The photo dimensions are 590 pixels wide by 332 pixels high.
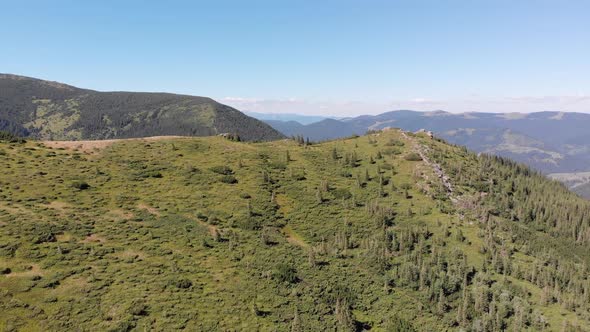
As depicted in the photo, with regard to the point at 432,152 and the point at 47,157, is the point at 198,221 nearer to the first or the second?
the point at 47,157

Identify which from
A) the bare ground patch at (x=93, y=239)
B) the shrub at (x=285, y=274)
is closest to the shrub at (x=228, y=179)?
the bare ground patch at (x=93, y=239)

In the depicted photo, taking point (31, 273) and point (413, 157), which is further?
point (413, 157)

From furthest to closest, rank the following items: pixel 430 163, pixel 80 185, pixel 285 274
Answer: pixel 430 163 → pixel 80 185 → pixel 285 274

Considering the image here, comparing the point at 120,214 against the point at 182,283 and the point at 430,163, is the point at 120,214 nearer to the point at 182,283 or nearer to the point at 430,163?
the point at 182,283

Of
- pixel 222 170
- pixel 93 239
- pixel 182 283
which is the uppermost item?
pixel 222 170

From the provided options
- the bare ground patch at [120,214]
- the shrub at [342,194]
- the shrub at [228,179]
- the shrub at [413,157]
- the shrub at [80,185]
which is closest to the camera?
the bare ground patch at [120,214]

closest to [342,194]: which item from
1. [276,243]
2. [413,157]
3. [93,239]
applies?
[276,243]

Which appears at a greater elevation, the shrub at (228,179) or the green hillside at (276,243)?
the shrub at (228,179)

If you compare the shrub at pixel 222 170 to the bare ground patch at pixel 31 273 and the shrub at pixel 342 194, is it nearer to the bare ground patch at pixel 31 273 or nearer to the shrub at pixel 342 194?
the shrub at pixel 342 194

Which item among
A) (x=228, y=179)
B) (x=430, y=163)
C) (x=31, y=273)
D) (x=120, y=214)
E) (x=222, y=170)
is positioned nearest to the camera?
(x=31, y=273)
